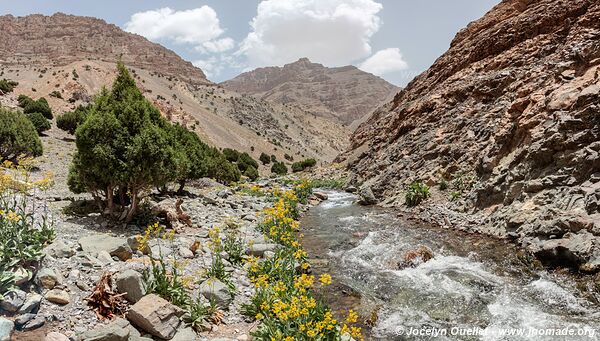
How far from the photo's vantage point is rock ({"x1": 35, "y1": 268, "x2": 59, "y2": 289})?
6.69 m

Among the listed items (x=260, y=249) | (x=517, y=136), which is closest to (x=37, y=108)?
(x=260, y=249)

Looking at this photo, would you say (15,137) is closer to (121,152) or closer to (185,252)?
(121,152)

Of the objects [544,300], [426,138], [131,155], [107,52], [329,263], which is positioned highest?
[107,52]

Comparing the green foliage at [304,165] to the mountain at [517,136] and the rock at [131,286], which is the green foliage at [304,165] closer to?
the mountain at [517,136]

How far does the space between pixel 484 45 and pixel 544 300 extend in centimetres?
2966

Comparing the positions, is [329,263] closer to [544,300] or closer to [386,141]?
[544,300]

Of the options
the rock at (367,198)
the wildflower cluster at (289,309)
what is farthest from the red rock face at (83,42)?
the wildflower cluster at (289,309)

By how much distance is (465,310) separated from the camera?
8.66 meters

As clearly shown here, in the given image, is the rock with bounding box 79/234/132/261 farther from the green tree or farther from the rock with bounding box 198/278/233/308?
the green tree

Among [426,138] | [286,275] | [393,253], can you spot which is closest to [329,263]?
[393,253]

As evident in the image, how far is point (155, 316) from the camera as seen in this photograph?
21.0 ft

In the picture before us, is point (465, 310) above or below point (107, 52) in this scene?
below

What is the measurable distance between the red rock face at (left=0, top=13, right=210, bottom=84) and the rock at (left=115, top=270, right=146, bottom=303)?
428 ft

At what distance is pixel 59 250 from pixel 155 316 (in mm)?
3362
